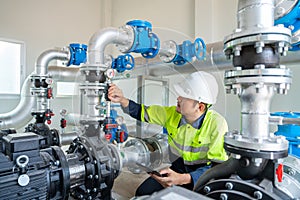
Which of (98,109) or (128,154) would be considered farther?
(98,109)

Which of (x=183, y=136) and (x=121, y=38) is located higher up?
(x=121, y=38)

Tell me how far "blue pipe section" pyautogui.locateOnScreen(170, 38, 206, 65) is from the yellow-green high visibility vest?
25 centimetres

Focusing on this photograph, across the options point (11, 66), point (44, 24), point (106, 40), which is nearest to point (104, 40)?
point (106, 40)

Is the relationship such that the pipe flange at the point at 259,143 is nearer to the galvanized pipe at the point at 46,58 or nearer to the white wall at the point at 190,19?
the white wall at the point at 190,19

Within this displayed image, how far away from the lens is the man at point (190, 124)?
93 cm

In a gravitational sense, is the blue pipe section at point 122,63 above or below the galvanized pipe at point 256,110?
above

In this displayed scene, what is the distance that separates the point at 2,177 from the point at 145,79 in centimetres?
94

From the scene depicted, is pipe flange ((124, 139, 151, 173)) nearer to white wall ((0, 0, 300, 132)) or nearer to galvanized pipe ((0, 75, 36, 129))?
white wall ((0, 0, 300, 132))

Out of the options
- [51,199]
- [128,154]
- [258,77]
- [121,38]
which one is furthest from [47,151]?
[258,77]

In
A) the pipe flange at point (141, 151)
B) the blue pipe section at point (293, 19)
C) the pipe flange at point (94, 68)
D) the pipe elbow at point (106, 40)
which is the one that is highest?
the pipe elbow at point (106, 40)

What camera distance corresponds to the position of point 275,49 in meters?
0.38

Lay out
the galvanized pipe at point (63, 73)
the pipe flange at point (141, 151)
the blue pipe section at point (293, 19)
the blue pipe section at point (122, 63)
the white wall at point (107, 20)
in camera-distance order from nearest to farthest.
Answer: the blue pipe section at point (293, 19), the pipe flange at point (141, 151), the blue pipe section at point (122, 63), the white wall at point (107, 20), the galvanized pipe at point (63, 73)

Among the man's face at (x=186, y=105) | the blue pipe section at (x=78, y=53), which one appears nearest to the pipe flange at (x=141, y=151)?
the man's face at (x=186, y=105)

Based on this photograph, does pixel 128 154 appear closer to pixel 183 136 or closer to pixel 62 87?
pixel 183 136
